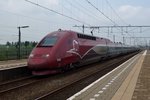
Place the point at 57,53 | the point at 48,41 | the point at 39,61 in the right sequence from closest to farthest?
the point at 39,61, the point at 57,53, the point at 48,41

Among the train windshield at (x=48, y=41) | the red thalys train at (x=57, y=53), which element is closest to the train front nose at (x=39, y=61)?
the red thalys train at (x=57, y=53)

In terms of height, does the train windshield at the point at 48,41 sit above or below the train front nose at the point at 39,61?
above

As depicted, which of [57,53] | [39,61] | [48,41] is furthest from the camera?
[48,41]

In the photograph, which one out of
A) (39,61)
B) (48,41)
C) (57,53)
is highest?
(48,41)

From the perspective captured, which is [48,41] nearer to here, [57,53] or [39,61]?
[57,53]

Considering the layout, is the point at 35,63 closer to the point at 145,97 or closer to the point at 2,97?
the point at 2,97

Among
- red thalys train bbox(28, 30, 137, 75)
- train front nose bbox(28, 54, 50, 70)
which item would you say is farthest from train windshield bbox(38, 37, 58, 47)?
train front nose bbox(28, 54, 50, 70)

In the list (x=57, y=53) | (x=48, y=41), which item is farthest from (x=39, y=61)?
(x=48, y=41)

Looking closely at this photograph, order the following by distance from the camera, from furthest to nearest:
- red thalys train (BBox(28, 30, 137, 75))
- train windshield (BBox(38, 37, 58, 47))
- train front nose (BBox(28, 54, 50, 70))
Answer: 1. train windshield (BBox(38, 37, 58, 47))
2. red thalys train (BBox(28, 30, 137, 75))
3. train front nose (BBox(28, 54, 50, 70))

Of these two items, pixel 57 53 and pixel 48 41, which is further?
pixel 48 41

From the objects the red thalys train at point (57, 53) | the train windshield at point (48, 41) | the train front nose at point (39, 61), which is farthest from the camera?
the train windshield at point (48, 41)

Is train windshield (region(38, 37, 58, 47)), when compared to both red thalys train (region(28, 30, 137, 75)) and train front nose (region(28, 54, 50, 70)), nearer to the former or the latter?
red thalys train (region(28, 30, 137, 75))

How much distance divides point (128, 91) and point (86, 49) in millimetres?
14588

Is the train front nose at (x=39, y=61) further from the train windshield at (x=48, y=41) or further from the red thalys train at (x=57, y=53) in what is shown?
the train windshield at (x=48, y=41)
